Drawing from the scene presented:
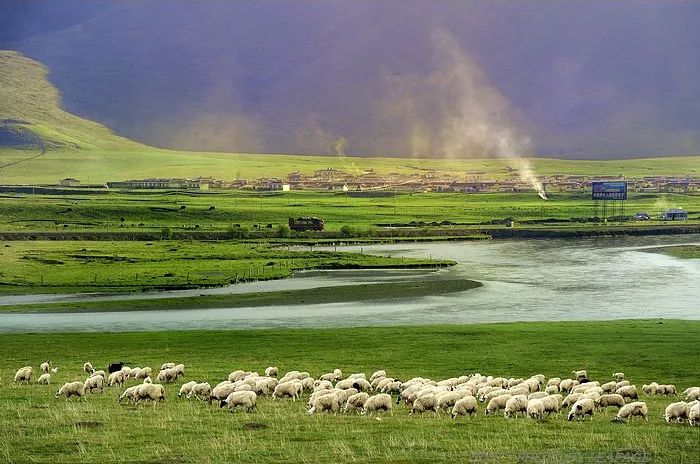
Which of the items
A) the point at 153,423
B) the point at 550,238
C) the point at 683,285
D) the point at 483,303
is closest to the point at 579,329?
the point at 483,303

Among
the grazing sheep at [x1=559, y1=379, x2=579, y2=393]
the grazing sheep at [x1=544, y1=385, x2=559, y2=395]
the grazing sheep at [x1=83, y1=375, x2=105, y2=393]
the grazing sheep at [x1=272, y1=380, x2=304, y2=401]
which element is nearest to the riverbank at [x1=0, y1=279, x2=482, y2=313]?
the grazing sheep at [x1=83, y1=375, x2=105, y2=393]

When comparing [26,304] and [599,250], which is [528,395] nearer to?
[26,304]

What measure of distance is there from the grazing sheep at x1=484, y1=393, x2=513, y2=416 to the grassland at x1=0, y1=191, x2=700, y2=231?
9480 centimetres

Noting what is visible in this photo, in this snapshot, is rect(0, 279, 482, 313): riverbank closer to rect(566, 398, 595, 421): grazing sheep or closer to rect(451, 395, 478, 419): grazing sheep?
rect(451, 395, 478, 419): grazing sheep

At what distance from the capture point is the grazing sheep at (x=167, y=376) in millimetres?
25297

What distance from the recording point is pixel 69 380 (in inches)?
998

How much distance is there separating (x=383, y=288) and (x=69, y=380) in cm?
3660

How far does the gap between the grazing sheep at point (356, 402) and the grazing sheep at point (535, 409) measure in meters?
3.23

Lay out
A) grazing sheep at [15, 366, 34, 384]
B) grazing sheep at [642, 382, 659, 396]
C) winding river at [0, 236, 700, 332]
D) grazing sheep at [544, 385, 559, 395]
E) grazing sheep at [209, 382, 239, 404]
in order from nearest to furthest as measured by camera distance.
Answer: grazing sheep at [209, 382, 239, 404] < grazing sheep at [544, 385, 559, 395] < grazing sheep at [642, 382, 659, 396] < grazing sheep at [15, 366, 34, 384] < winding river at [0, 236, 700, 332]

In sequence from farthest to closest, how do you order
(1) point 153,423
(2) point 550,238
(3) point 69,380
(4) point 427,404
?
(2) point 550,238, (3) point 69,380, (4) point 427,404, (1) point 153,423

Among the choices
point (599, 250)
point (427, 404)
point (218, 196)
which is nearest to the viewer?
point (427, 404)

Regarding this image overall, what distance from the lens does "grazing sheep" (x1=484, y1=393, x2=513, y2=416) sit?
19922mm

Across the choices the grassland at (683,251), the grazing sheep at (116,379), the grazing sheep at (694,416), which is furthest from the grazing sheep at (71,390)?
the grassland at (683,251)

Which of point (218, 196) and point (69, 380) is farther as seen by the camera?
point (218, 196)
